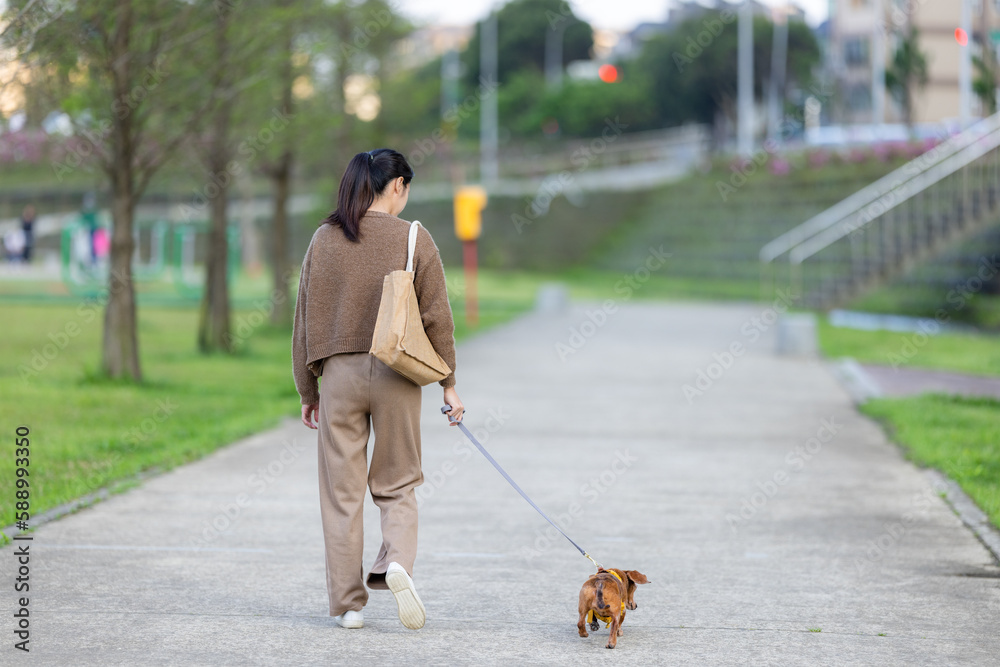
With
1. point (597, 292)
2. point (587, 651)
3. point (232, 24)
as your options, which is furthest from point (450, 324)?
point (597, 292)

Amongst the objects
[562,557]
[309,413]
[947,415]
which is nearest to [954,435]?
[947,415]

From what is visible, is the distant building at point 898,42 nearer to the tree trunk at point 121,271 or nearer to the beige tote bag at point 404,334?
the tree trunk at point 121,271

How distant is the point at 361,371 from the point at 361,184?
0.67m

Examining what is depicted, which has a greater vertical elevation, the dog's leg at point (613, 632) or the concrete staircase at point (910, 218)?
the concrete staircase at point (910, 218)

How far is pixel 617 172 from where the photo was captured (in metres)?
46.3

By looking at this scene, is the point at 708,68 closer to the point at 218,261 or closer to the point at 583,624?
the point at 218,261

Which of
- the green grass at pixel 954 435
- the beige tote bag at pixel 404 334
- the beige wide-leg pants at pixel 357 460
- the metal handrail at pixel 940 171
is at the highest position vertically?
the metal handrail at pixel 940 171

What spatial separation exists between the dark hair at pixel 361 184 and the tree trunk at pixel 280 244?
13.9 metres

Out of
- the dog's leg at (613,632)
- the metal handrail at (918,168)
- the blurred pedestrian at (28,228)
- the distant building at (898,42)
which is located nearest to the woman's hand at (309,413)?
the dog's leg at (613,632)

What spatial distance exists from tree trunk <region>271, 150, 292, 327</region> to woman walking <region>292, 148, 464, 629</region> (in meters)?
13.9

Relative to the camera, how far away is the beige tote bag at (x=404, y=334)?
4473 mm

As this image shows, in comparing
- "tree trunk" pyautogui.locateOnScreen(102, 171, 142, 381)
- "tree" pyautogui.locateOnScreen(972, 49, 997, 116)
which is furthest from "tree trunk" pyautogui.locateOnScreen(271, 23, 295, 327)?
"tree" pyautogui.locateOnScreen(972, 49, 997, 116)

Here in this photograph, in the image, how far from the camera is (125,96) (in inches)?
435

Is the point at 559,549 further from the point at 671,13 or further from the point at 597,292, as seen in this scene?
the point at 671,13
